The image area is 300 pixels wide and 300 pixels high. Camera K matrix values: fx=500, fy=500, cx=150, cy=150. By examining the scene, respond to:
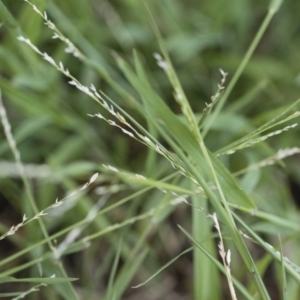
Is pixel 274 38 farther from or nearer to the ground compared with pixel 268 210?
farther from the ground

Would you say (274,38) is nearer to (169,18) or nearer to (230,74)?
(230,74)

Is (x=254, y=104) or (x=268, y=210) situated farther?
(x=254, y=104)

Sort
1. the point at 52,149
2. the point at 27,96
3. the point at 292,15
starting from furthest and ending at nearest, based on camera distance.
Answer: the point at 292,15 < the point at 52,149 < the point at 27,96

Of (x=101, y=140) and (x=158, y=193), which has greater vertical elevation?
(x=101, y=140)

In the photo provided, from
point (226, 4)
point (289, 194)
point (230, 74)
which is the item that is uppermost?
point (226, 4)

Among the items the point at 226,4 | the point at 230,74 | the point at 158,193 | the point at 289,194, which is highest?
the point at 226,4

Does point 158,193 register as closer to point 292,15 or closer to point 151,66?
point 151,66

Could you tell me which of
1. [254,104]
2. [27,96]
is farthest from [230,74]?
[27,96]

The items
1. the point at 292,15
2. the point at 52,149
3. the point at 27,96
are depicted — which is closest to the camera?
the point at 27,96

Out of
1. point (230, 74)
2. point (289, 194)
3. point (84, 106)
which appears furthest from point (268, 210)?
point (84, 106)
